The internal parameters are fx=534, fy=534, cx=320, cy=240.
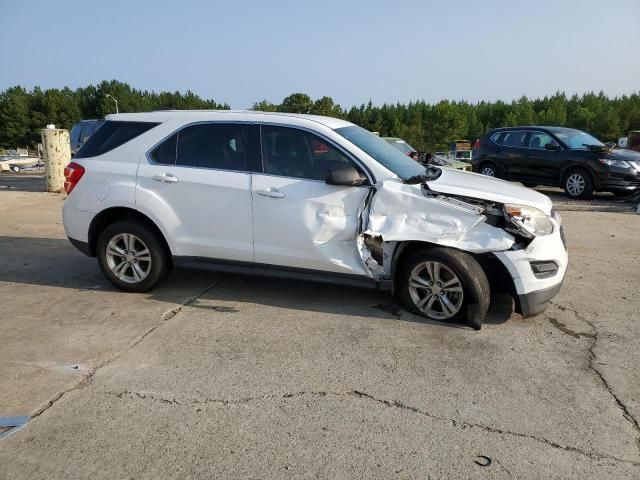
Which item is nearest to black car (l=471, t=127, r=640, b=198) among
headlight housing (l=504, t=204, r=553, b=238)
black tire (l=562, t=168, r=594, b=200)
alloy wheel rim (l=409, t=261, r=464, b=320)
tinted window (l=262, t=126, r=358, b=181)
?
black tire (l=562, t=168, r=594, b=200)

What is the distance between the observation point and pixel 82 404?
3342 millimetres

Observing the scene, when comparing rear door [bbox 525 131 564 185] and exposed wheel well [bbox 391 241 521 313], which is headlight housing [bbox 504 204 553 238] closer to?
exposed wheel well [bbox 391 241 521 313]

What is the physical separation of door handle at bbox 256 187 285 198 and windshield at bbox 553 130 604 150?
32.8ft

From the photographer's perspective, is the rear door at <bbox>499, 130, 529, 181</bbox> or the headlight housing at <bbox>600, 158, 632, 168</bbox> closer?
the headlight housing at <bbox>600, 158, 632, 168</bbox>

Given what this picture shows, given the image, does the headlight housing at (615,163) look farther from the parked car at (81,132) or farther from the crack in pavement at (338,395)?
the parked car at (81,132)

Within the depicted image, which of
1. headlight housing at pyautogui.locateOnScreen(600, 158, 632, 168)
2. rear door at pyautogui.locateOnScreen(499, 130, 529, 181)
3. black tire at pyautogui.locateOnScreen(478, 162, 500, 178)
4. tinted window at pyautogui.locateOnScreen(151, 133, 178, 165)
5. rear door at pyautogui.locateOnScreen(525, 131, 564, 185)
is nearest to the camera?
tinted window at pyautogui.locateOnScreen(151, 133, 178, 165)

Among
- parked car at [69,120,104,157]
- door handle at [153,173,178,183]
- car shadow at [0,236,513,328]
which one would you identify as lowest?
car shadow at [0,236,513,328]

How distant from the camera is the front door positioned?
184 inches

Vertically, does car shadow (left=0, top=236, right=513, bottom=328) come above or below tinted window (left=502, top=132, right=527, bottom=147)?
below

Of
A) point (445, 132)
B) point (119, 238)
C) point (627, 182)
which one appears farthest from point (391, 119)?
point (119, 238)

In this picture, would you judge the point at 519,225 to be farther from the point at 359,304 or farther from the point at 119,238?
the point at 119,238

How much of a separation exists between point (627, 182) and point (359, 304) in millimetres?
9575

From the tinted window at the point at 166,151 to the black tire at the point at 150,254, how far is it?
0.68m

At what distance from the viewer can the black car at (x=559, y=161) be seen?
11938 mm
